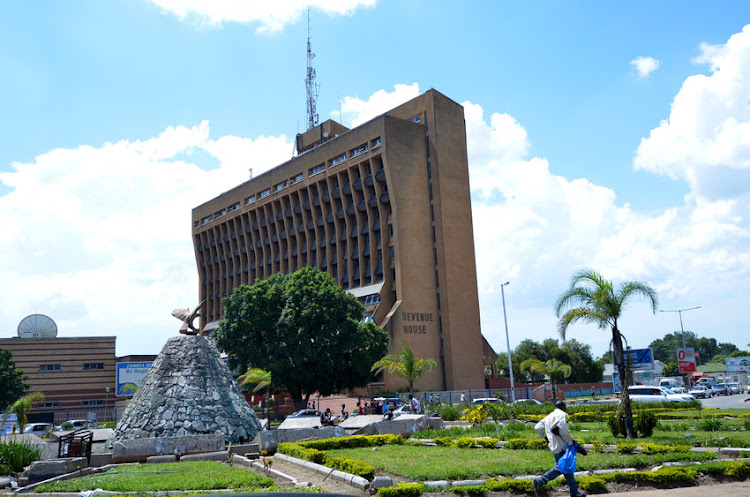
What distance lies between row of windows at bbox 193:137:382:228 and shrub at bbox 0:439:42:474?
46591 mm

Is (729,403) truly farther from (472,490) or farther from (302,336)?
(472,490)

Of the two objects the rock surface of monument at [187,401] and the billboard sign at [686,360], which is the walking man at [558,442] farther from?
the billboard sign at [686,360]

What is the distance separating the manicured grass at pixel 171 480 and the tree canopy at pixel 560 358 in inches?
2681

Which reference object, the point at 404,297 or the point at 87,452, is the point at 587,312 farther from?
the point at 404,297

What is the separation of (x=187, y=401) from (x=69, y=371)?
51.7 metres

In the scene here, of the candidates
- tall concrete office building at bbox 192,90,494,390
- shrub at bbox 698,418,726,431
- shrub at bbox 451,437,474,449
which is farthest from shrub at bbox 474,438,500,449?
tall concrete office building at bbox 192,90,494,390

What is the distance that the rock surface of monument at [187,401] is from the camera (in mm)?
20422

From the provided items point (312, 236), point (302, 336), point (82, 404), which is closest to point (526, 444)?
point (302, 336)

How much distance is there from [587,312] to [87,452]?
15.9m

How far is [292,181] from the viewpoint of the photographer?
73.2 m

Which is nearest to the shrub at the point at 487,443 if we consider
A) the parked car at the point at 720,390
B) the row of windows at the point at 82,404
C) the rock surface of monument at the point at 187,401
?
the rock surface of monument at the point at 187,401

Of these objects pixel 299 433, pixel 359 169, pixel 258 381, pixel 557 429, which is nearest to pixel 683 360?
pixel 359 169

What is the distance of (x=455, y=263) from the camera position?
200 ft

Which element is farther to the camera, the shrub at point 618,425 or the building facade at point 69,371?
the building facade at point 69,371
